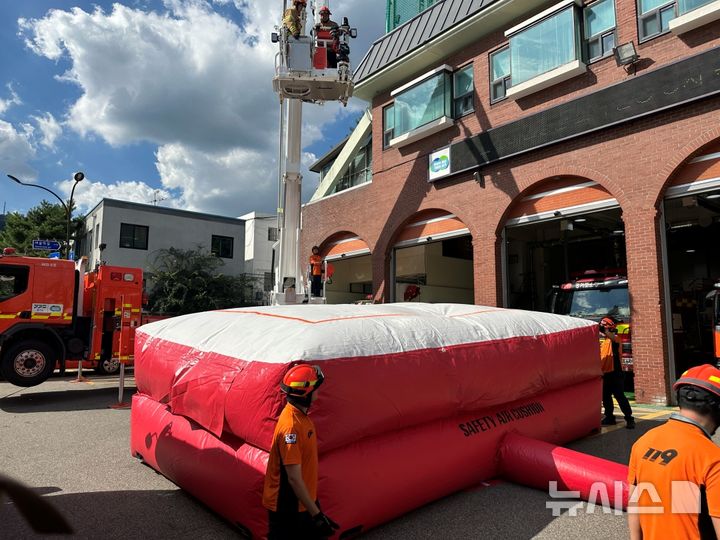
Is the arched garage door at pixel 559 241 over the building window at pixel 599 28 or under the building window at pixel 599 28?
under

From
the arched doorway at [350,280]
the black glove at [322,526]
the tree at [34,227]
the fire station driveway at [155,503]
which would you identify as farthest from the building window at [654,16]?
the tree at [34,227]

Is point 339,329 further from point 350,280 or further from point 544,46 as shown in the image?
point 350,280

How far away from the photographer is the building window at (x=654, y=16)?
9818 millimetres

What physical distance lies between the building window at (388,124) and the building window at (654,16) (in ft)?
25.4

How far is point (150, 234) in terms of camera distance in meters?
29.5

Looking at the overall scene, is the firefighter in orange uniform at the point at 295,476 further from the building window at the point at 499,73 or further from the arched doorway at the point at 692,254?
the building window at the point at 499,73

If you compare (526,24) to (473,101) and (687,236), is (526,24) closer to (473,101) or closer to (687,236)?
(473,101)

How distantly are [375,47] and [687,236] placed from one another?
534 inches

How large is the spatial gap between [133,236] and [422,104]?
2097cm

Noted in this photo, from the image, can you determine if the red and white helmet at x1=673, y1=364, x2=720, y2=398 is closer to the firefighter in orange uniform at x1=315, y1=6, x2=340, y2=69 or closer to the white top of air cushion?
the white top of air cushion

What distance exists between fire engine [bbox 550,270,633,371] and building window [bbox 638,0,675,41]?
17.1 feet

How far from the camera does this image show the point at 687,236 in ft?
60.5

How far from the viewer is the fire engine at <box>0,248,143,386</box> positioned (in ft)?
33.8

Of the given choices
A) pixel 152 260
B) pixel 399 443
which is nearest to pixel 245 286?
pixel 152 260
